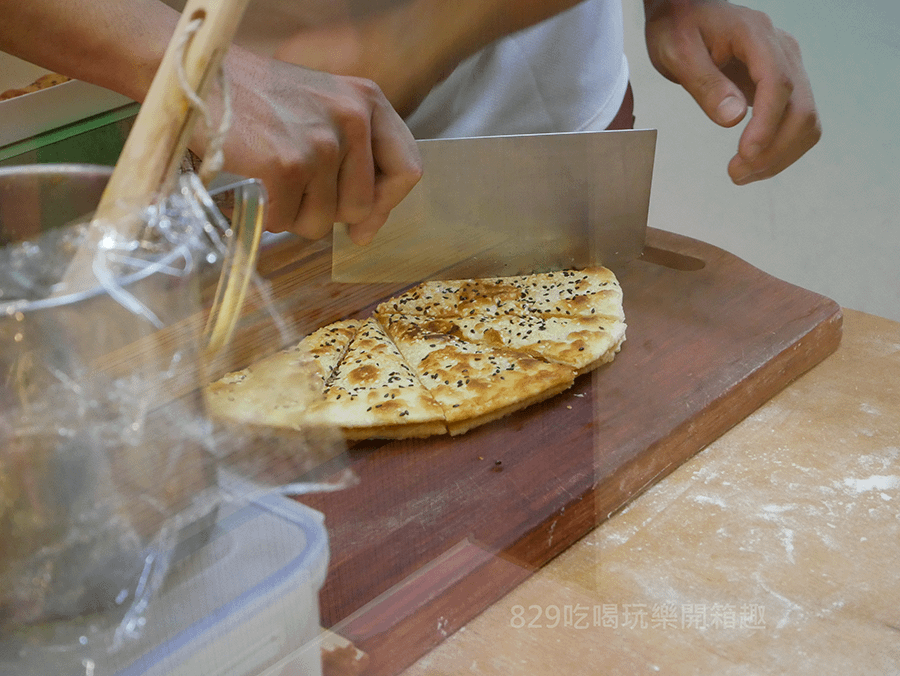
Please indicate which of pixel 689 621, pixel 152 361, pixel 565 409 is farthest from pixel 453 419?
pixel 152 361

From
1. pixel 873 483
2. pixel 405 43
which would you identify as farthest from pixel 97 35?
pixel 873 483

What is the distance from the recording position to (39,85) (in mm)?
464

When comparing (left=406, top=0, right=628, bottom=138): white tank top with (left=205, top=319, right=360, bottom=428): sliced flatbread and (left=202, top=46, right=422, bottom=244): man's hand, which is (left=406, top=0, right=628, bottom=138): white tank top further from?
(left=205, top=319, right=360, bottom=428): sliced flatbread

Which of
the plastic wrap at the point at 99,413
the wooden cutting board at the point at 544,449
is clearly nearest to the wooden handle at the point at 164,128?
the plastic wrap at the point at 99,413

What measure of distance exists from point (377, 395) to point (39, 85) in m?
0.44

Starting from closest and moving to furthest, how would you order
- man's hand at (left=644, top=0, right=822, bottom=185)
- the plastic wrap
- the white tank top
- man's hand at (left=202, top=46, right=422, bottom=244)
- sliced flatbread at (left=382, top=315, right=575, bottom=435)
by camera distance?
the plastic wrap → man's hand at (left=202, top=46, right=422, bottom=244) → the white tank top → man's hand at (left=644, top=0, right=822, bottom=185) → sliced flatbread at (left=382, top=315, right=575, bottom=435)

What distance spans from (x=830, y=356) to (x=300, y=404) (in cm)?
72

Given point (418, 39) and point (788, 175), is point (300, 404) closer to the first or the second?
point (418, 39)

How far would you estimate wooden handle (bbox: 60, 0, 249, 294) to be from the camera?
37 centimetres

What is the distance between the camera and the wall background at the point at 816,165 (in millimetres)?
729

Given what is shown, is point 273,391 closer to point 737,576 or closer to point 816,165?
point 737,576

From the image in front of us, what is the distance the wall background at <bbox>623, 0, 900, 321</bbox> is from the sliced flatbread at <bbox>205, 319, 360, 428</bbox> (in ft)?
1.21

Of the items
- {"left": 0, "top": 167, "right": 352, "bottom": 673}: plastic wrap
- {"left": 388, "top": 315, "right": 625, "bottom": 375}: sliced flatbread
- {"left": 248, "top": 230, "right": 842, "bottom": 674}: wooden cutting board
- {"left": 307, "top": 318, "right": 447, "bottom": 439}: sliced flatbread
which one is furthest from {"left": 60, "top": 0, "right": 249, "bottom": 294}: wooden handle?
{"left": 388, "top": 315, "right": 625, "bottom": 375}: sliced flatbread

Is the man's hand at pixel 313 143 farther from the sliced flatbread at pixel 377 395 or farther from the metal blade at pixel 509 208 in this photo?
the sliced flatbread at pixel 377 395
